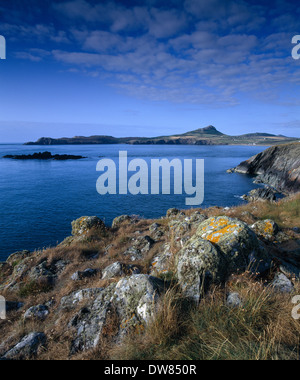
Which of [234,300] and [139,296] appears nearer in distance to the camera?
[234,300]

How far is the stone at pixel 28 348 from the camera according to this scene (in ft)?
14.7

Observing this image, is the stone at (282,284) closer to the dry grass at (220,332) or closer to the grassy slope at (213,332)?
the grassy slope at (213,332)

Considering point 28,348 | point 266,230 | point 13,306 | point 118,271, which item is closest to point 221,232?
point 118,271

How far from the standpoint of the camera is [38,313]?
21.5ft

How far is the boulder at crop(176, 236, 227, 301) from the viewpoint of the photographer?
4.71 metres

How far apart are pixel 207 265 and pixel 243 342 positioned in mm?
1737

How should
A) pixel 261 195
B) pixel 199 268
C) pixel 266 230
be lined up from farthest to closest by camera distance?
pixel 261 195, pixel 266 230, pixel 199 268

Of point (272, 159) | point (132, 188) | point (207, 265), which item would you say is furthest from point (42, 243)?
point (272, 159)

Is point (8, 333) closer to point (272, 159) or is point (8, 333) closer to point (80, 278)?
point (80, 278)

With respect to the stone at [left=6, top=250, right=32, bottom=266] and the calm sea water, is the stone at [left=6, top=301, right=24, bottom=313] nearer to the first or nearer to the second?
the stone at [left=6, top=250, right=32, bottom=266]

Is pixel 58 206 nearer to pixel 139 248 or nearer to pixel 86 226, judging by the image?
pixel 86 226

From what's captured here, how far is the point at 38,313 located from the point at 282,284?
24.1 feet

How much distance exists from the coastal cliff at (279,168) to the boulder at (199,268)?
44.1m

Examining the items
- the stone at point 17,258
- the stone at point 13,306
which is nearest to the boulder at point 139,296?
the stone at point 13,306
